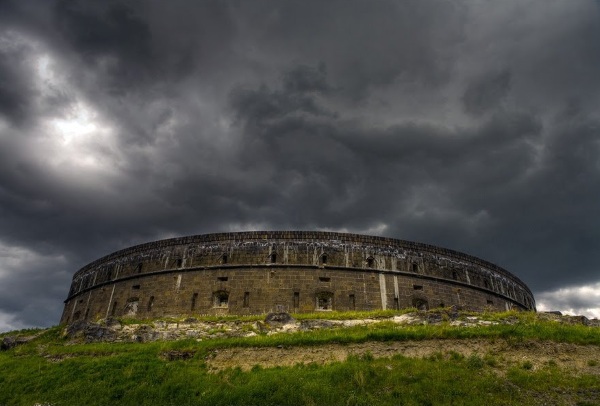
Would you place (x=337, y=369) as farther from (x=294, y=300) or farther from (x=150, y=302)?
(x=150, y=302)

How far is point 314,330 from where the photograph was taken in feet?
48.0

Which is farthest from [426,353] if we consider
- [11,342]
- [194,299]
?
[11,342]

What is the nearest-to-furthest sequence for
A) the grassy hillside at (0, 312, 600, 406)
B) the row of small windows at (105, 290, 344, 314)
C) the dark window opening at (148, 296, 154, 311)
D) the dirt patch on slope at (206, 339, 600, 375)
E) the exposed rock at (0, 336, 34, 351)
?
the grassy hillside at (0, 312, 600, 406), the dirt patch on slope at (206, 339, 600, 375), the exposed rock at (0, 336, 34, 351), the row of small windows at (105, 290, 344, 314), the dark window opening at (148, 296, 154, 311)

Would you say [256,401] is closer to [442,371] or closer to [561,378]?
[442,371]

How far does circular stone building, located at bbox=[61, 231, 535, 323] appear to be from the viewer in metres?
24.0

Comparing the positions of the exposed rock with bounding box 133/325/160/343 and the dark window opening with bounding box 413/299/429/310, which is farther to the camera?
the dark window opening with bounding box 413/299/429/310

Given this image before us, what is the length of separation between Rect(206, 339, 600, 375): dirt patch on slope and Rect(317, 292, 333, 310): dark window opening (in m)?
11.2

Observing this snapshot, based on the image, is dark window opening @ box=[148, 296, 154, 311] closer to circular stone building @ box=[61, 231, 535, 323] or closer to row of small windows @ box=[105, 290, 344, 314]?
circular stone building @ box=[61, 231, 535, 323]

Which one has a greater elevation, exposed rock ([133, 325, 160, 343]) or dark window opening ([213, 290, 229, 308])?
dark window opening ([213, 290, 229, 308])

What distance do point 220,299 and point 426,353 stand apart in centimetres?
1496

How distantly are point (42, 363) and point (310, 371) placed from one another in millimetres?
9363

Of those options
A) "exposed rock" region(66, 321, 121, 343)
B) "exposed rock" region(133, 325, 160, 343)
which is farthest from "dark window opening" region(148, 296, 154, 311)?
"exposed rock" region(133, 325, 160, 343)

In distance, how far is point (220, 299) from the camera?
2441 centimetres

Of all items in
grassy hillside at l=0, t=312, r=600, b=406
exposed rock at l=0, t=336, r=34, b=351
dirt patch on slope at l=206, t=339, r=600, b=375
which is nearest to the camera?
grassy hillside at l=0, t=312, r=600, b=406
